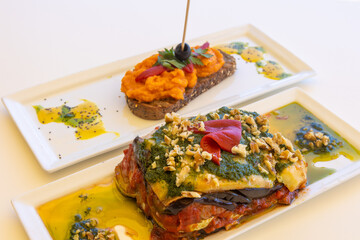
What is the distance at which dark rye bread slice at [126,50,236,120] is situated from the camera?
146 inches

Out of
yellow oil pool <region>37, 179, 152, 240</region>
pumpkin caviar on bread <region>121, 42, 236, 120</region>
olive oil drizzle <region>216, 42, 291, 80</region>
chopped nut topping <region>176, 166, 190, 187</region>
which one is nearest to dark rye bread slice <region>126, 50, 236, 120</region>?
pumpkin caviar on bread <region>121, 42, 236, 120</region>

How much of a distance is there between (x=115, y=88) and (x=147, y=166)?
1.61m

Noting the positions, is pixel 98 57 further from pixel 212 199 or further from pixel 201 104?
pixel 212 199

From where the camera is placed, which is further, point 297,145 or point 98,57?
point 98,57

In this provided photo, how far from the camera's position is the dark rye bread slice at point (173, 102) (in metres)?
3.71

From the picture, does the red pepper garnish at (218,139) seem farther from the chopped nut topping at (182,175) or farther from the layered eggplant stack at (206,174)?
the chopped nut topping at (182,175)

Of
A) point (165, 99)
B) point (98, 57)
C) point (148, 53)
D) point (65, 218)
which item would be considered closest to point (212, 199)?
point (65, 218)

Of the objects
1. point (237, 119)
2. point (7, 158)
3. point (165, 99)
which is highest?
point (237, 119)

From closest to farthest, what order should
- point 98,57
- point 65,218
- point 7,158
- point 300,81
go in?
point 65,218 < point 7,158 < point 300,81 < point 98,57

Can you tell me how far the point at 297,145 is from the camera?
11.3 ft

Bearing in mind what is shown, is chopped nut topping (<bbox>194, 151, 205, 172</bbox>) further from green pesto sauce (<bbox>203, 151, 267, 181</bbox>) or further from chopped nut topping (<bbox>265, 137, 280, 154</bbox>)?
chopped nut topping (<bbox>265, 137, 280, 154</bbox>)

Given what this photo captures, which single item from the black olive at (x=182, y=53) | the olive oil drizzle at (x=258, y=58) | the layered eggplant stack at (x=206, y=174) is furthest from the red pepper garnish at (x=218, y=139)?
the olive oil drizzle at (x=258, y=58)

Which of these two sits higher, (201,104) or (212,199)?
(212,199)

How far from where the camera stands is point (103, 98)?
13.2 ft
